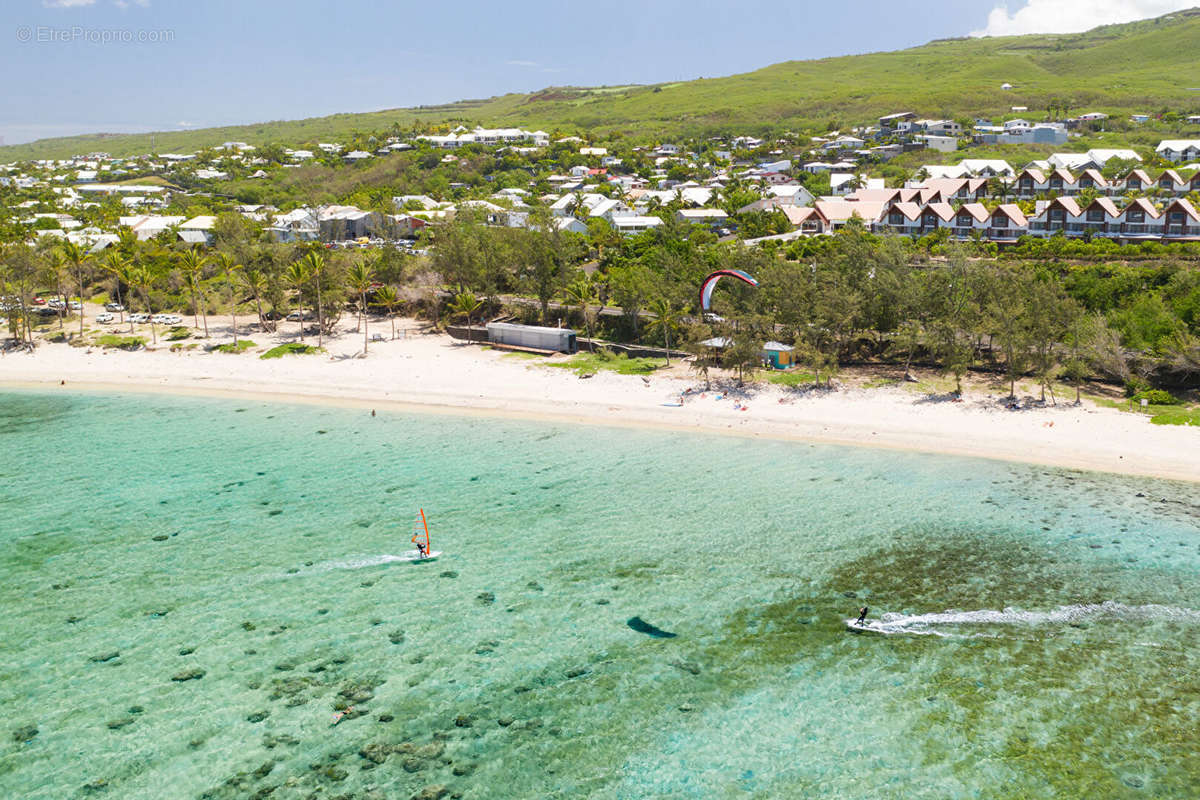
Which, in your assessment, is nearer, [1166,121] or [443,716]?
[443,716]

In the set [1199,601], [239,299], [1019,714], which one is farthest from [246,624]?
[239,299]

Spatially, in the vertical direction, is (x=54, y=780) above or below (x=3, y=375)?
below

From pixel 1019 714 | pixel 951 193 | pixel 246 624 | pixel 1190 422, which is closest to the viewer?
pixel 1019 714

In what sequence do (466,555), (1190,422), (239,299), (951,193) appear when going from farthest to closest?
(951,193) → (239,299) → (1190,422) → (466,555)

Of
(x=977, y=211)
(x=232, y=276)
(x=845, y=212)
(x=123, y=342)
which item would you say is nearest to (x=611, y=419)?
(x=232, y=276)

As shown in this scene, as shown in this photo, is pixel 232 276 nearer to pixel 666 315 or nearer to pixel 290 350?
pixel 290 350

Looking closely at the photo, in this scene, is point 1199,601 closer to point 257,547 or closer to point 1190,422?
point 1190,422

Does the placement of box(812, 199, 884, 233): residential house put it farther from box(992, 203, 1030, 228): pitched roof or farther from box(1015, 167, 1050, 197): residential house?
box(1015, 167, 1050, 197): residential house
